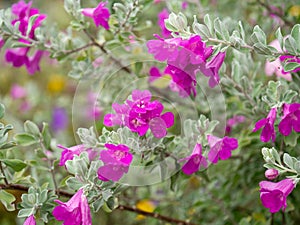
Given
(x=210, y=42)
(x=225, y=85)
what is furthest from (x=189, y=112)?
(x=210, y=42)

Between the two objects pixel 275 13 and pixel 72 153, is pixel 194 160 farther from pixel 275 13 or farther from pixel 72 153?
pixel 275 13

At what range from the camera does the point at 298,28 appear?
2.53ft

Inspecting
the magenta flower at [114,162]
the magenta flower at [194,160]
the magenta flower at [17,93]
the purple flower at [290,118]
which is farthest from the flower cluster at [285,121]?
the magenta flower at [17,93]

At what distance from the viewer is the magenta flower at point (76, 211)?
29.0 inches

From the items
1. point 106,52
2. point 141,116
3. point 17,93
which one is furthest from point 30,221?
point 17,93

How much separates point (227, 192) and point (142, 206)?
0.36 m

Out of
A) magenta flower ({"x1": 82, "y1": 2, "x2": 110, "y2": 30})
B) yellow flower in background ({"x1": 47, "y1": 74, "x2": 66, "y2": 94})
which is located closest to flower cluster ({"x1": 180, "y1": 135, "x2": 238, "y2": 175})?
magenta flower ({"x1": 82, "y1": 2, "x2": 110, "y2": 30})

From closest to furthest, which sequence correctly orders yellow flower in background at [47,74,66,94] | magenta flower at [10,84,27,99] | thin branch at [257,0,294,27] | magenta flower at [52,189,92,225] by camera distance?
magenta flower at [52,189,92,225], thin branch at [257,0,294,27], magenta flower at [10,84,27,99], yellow flower in background at [47,74,66,94]

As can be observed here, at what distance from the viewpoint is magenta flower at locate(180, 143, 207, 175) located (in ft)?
2.75

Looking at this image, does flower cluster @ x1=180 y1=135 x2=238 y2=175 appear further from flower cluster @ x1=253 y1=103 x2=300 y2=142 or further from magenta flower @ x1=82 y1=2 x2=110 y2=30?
magenta flower @ x1=82 y1=2 x2=110 y2=30

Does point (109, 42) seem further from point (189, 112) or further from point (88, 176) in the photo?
point (88, 176)

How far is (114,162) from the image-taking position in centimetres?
78

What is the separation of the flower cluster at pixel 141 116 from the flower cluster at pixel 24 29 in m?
0.30

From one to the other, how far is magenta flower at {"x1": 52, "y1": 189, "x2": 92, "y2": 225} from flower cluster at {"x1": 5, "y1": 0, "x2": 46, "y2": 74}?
0.39 metres
